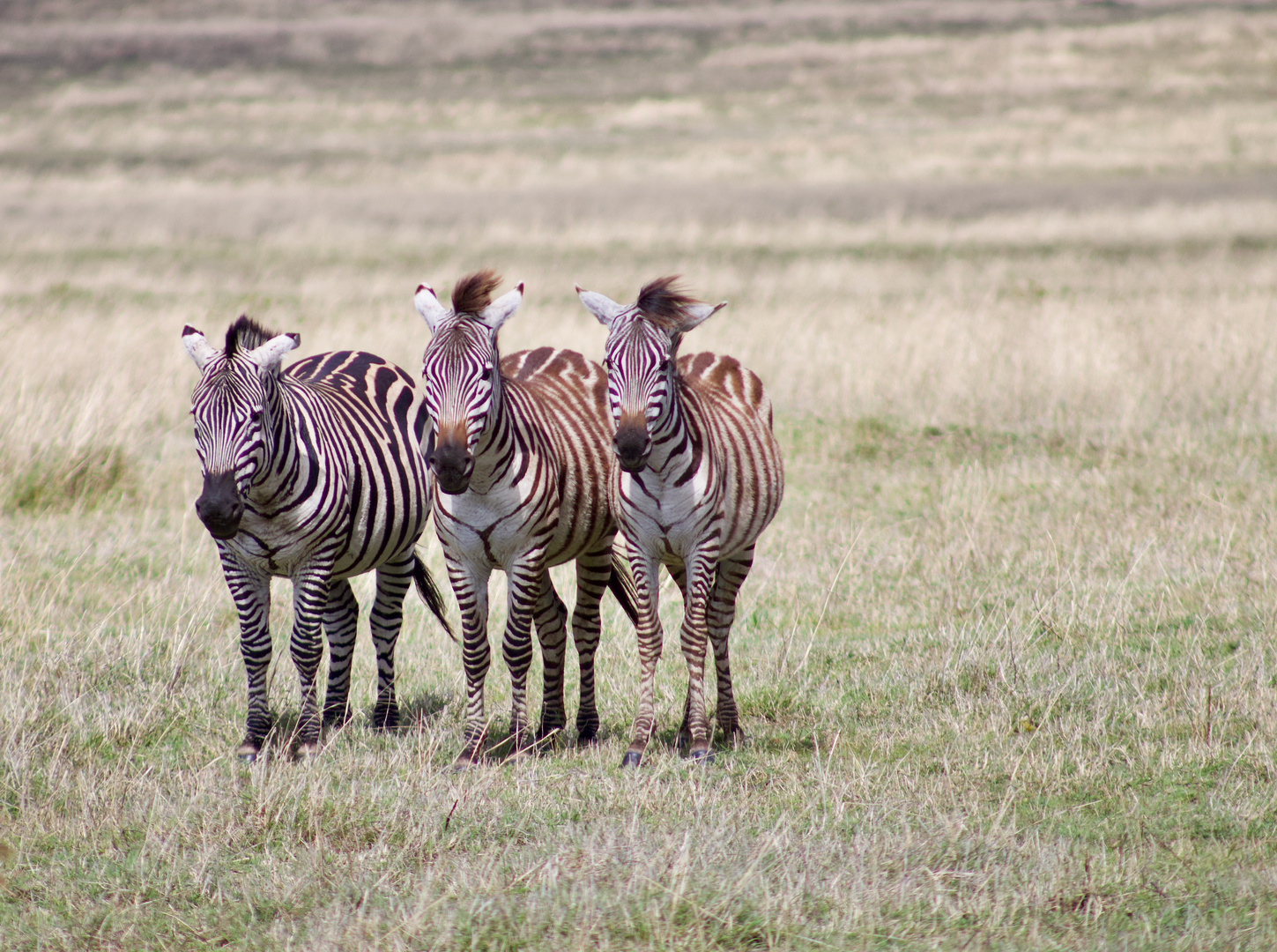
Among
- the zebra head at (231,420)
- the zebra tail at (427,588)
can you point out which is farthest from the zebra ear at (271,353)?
the zebra tail at (427,588)

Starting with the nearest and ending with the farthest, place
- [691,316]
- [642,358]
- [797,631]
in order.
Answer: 1. [642,358]
2. [691,316]
3. [797,631]

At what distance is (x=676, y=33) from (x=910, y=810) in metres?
85.8


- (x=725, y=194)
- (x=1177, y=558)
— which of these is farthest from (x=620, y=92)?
(x=1177, y=558)

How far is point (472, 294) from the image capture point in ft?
17.6

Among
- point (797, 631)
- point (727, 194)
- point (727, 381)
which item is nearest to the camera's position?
point (727, 381)

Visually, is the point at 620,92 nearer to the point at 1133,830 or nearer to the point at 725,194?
the point at 725,194

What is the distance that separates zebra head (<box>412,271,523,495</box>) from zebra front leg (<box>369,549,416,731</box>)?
53.2 inches

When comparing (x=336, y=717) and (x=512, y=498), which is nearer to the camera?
(x=512, y=498)

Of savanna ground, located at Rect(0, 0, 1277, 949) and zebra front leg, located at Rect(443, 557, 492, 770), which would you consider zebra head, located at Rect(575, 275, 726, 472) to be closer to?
zebra front leg, located at Rect(443, 557, 492, 770)

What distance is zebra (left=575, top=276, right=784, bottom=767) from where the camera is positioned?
17.2ft

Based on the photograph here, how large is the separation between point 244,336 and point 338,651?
5.63ft

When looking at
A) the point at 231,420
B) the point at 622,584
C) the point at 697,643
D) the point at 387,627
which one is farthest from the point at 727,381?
the point at 231,420

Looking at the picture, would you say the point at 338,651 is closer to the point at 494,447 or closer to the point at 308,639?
the point at 308,639

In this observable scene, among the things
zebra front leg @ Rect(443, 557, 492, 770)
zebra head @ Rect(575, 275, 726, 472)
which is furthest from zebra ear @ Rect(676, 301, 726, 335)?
zebra front leg @ Rect(443, 557, 492, 770)
